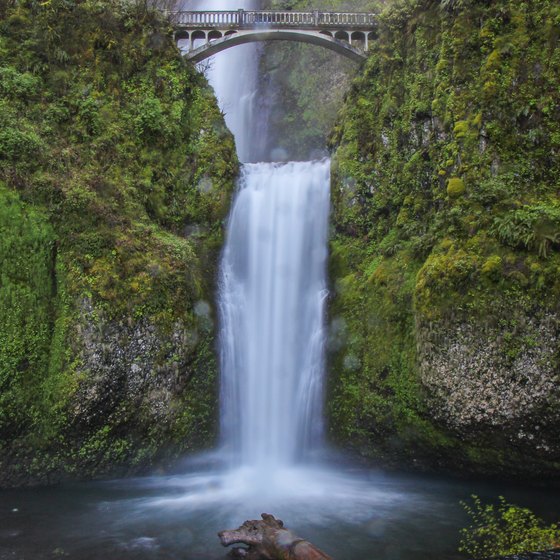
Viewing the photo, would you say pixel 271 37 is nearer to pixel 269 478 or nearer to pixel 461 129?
pixel 461 129

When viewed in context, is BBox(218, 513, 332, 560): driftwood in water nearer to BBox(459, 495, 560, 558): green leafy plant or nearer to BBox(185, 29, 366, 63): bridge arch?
BBox(459, 495, 560, 558): green leafy plant

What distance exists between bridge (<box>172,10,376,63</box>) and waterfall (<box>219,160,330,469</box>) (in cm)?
658

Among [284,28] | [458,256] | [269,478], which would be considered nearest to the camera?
[458,256]

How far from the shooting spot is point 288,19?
1939 cm

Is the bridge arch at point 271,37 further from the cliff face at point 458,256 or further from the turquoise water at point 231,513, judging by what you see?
the turquoise water at point 231,513

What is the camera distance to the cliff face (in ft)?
31.3

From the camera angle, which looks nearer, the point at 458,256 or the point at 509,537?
the point at 509,537

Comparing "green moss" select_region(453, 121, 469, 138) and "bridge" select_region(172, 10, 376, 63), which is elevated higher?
"bridge" select_region(172, 10, 376, 63)

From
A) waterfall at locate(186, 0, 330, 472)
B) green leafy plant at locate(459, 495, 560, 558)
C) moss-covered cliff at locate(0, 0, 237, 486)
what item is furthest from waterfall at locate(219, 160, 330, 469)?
green leafy plant at locate(459, 495, 560, 558)

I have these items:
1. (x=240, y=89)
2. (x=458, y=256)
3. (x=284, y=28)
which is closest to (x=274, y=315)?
(x=458, y=256)

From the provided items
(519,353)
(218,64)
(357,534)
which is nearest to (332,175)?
(519,353)

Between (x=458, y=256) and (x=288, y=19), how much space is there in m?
13.3

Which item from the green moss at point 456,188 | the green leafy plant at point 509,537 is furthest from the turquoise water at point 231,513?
the green moss at point 456,188

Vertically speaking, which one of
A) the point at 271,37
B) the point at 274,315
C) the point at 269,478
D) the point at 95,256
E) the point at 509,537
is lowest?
the point at 269,478
